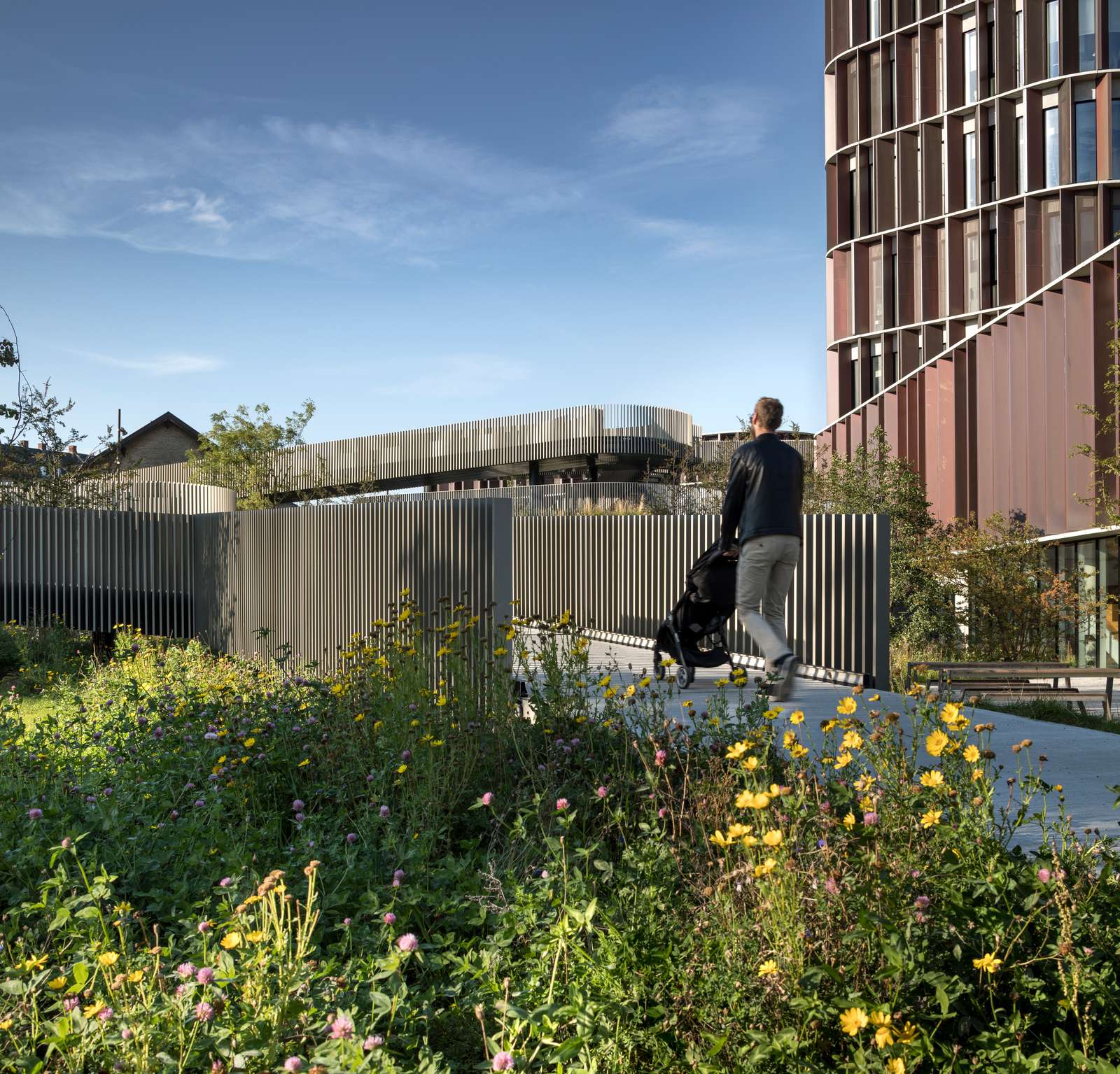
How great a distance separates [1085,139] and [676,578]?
23.6 metres

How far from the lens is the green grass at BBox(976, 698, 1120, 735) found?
9.63m

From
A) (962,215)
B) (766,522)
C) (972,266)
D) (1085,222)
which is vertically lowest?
(766,522)

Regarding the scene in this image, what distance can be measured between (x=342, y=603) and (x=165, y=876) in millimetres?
8223

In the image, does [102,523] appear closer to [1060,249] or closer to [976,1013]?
[976,1013]

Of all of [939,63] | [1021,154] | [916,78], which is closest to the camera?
[1021,154]

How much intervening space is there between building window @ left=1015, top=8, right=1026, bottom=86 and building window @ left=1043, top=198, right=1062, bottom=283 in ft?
11.9

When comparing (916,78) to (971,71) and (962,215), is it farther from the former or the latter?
(962,215)

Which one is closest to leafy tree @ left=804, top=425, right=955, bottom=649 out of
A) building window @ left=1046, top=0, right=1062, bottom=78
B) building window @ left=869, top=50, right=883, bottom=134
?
building window @ left=1046, top=0, right=1062, bottom=78

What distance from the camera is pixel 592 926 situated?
280cm

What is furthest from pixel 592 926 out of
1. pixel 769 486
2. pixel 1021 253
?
pixel 1021 253

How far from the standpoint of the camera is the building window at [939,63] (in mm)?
32406

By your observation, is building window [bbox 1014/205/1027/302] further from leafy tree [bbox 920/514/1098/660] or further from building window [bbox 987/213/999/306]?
leafy tree [bbox 920/514/1098/660]

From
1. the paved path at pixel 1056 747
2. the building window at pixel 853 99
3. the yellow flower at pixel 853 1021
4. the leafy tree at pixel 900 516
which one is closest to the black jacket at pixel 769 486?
the paved path at pixel 1056 747

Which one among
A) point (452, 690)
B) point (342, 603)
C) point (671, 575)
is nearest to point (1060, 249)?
point (671, 575)
